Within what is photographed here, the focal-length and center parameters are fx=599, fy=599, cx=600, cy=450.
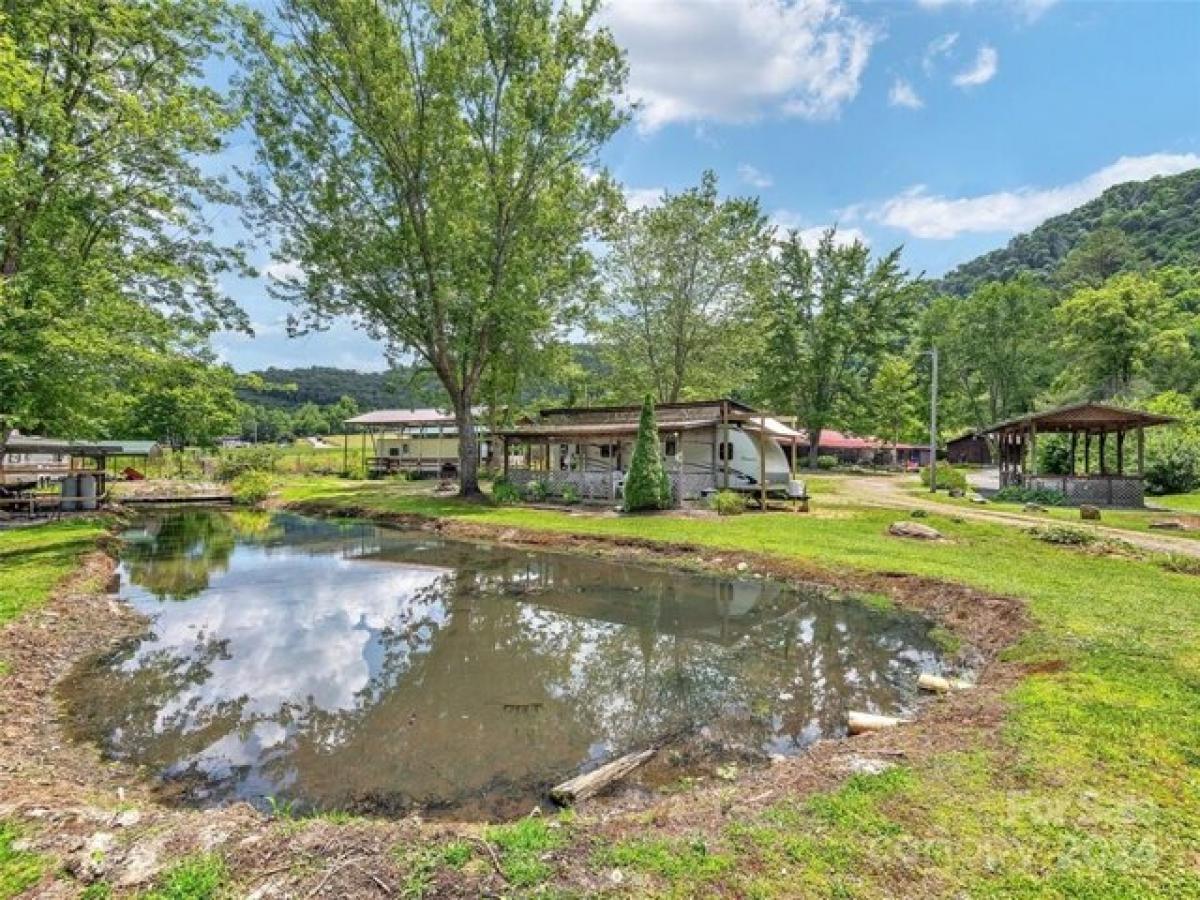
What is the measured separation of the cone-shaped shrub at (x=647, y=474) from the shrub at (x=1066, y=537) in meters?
10.7

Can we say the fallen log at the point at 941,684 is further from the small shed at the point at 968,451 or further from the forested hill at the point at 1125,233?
the forested hill at the point at 1125,233

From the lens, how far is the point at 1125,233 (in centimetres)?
8369

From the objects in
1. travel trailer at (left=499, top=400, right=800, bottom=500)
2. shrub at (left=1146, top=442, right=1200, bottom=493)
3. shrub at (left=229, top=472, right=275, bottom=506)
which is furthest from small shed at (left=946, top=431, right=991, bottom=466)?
shrub at (left=229, top=472, right=275, bottom=506)

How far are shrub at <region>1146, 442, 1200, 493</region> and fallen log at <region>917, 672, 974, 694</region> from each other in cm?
2843

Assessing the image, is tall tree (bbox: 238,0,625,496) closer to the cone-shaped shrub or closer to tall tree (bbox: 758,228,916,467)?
the cone-shaped shrub

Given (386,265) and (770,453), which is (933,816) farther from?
(386,265)

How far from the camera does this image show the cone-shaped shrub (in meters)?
21.0

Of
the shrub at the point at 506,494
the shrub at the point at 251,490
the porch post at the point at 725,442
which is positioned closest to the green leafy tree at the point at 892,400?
the porch post at the point at 725,442

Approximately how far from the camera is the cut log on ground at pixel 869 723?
237 inches

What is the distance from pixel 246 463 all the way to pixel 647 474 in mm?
31495

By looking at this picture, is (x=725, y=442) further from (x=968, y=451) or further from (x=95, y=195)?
(x=968, y=451)

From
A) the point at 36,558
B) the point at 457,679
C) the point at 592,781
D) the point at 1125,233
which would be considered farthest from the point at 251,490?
the point at 1125,233

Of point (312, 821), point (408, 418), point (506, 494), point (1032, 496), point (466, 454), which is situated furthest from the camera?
point (408, 418)

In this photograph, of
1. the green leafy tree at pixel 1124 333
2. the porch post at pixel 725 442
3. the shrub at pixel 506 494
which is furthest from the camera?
the green leafy tree at pixel 1124 333
